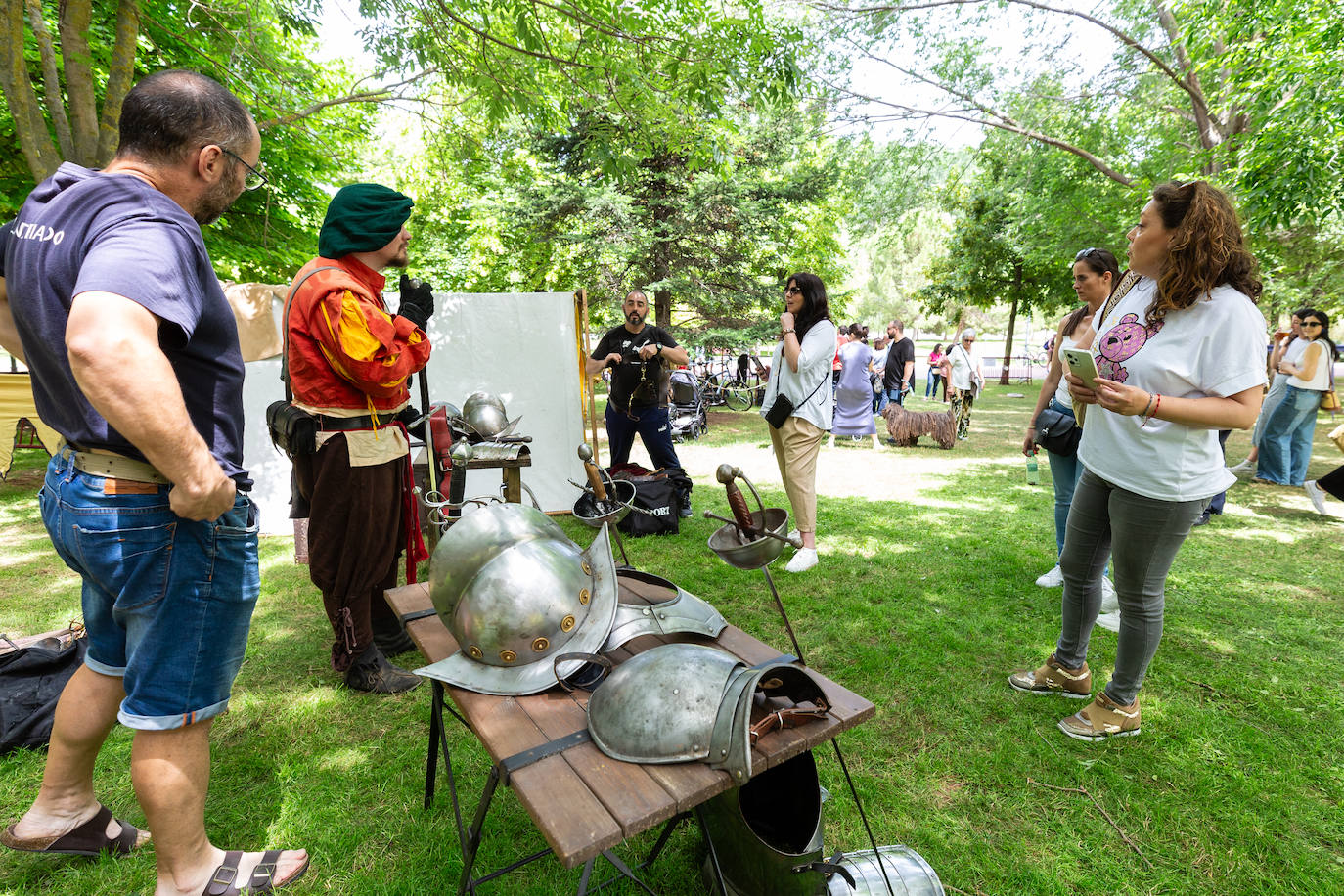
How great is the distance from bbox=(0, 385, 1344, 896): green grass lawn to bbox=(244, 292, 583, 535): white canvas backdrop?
1.99 meters

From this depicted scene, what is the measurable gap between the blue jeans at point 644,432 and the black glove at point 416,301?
2421mm

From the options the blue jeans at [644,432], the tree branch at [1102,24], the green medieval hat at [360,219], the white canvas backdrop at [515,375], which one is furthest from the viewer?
the tree branch at [1102,24]

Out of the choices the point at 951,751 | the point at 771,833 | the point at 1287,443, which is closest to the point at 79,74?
the point at 771,833

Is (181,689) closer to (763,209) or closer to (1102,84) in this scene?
(763,209)

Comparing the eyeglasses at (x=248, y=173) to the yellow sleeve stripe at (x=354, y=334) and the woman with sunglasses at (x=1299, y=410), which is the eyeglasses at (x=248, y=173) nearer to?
the yellow sleeve stripe at (x=354, y=334)

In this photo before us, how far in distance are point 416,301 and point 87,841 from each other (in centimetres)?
275

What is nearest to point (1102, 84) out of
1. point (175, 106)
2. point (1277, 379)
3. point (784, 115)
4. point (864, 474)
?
point (784, 115)

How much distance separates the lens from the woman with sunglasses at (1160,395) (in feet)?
7.19

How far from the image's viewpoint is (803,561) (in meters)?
4.72

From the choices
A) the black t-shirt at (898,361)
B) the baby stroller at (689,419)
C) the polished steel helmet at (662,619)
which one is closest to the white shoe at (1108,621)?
the polished steel helmet at (662,619)

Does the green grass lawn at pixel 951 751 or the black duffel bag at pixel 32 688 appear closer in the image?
the green grass lawn at pixel 951 751

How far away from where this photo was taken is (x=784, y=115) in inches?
456

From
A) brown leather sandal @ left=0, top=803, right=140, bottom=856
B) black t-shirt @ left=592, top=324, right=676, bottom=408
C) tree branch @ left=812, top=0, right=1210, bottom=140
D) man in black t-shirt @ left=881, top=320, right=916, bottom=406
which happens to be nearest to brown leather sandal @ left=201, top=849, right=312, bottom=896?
brown leather sandal @ left=0, top=803, right=140, bottom=856

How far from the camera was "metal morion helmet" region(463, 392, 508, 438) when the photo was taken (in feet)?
15.6
